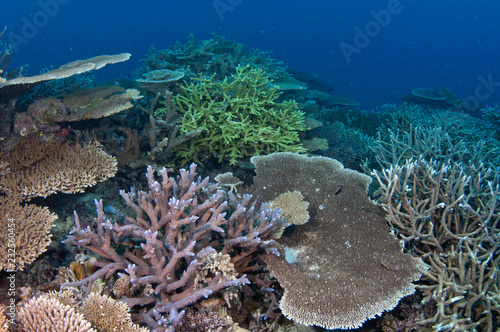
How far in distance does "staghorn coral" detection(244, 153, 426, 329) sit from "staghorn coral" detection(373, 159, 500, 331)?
25cm

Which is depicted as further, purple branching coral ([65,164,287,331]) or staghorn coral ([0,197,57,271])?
staghorn coral ([0,197,57,271])

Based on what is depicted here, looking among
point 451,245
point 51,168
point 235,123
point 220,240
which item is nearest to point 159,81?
point 235,123

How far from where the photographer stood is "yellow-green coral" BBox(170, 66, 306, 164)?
488 cm

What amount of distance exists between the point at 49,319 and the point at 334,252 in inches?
96.6

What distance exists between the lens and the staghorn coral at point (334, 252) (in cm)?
229

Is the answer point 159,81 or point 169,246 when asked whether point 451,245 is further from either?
point 159,81

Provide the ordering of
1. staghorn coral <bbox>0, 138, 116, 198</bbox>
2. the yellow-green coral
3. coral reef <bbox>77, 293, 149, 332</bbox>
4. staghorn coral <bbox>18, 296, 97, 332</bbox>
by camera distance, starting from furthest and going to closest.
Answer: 1. the yellow-green coral
2. staghorn coral <bbox>0, 138, 116, 198</bbox>
3. coral reef <bbox>77, 293, 149, 332</bbox>
4. staghorn coral <bbox>18, 296, 97, 332</bbox>

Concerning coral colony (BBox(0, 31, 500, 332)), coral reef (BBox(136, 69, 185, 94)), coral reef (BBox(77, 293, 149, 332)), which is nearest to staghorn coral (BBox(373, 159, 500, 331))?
coral colony (BBox(0, 31, 500, 332))

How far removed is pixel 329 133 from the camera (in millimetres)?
6789

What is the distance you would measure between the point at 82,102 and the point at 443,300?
557 centimetres

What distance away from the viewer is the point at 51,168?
3.38 m

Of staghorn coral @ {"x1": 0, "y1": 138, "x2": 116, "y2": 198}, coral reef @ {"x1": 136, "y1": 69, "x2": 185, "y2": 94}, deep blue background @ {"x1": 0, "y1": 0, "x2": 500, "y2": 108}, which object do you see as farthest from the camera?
deep blue background @ {"x1": 0, "y1": 0, "x2": 500, "y2": 108}

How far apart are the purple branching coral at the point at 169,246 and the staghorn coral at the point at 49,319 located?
37 centimetres

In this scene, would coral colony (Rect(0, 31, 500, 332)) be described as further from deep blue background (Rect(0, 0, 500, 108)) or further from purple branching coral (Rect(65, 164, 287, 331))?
deep blue background (Rect(0, 0, 500, 108))
